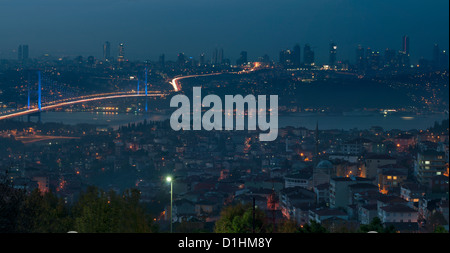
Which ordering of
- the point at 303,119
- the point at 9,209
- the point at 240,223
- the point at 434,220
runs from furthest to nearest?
the point at 303,119 → the point at 434,220 → the point at 240,223 → the point at 9,209

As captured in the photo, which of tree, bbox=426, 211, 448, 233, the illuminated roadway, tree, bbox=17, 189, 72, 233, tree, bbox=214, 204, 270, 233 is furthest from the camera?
the illuminated roadway

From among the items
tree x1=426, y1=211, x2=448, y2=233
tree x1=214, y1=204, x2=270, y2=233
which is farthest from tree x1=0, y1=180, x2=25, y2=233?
tree x1=426, y1=211, x2=448, y2=233

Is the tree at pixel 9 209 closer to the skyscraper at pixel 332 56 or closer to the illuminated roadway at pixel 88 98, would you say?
the illuminated roadway at pixel 88 98

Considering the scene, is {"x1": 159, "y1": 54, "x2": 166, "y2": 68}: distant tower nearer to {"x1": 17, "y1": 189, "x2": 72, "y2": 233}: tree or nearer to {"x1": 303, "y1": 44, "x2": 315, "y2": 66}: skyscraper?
{"x1": 303, "y1": 44, "x2": 315, "y2": 66}: skyscraper

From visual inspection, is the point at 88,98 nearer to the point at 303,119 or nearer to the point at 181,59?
the point at 303,119

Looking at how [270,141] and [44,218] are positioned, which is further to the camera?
[270,141]

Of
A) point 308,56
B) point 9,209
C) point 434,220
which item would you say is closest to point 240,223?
point 9,209

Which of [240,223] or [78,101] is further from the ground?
[78,101]

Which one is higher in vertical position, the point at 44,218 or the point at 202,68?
the point at 202,68

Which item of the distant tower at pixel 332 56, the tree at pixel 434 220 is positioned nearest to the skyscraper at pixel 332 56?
the distant tower at pixel 332 56
